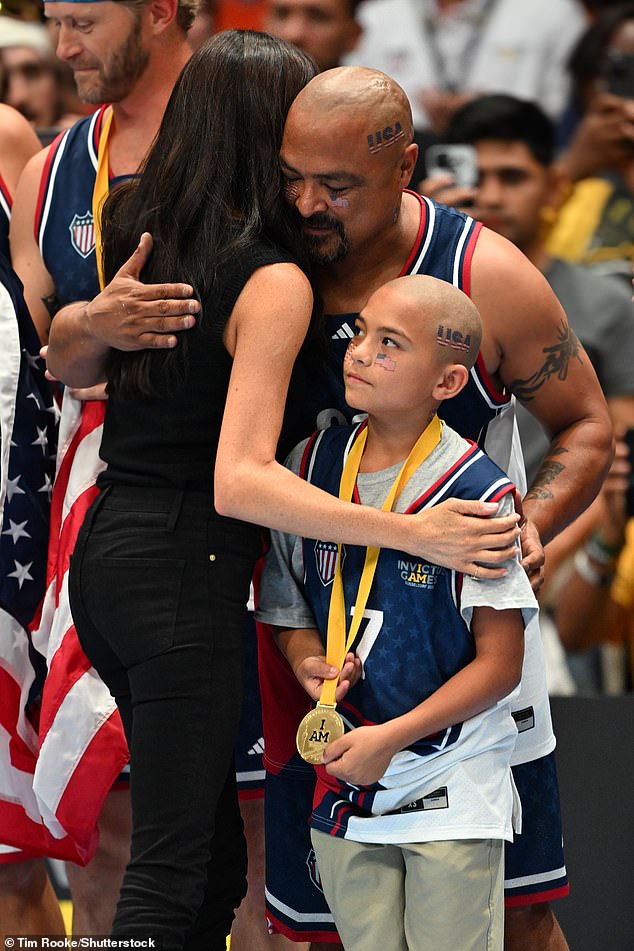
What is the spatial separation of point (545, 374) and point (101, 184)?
3.15 feet

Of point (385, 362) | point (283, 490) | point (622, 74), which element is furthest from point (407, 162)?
point (622, 74)

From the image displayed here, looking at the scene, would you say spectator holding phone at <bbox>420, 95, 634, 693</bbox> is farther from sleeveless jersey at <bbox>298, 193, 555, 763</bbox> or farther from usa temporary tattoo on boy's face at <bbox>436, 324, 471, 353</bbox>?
usa temporary tattoo on boy's face at <bbox>436, 324, 471, 353</bbox>

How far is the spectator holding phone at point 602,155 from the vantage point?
4.81m

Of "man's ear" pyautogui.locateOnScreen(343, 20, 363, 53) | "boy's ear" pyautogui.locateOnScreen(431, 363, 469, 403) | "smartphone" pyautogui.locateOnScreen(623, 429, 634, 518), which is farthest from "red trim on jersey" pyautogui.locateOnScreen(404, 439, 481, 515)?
"man's ear" pyautogui.locateOnScreen(343, 20, 363, 53)

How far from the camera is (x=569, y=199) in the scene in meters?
4.95

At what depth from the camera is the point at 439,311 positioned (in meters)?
2.22

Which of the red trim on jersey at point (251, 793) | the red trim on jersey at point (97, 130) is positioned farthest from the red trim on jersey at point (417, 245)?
the red trim on jersey at point (251, 793)

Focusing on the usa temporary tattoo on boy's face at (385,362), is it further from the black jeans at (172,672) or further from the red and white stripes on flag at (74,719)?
the red and white stripes on flag at (74,719)

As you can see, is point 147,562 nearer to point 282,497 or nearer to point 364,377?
point 282,497

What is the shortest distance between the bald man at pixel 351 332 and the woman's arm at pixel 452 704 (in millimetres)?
144

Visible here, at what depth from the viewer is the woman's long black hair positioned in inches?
90.4

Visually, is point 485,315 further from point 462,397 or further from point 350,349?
point 350,349

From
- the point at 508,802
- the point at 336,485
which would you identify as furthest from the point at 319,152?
the point at 508,802

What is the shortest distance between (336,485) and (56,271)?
867 mm
